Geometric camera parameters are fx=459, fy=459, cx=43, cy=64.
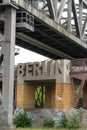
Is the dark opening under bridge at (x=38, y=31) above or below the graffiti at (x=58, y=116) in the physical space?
above

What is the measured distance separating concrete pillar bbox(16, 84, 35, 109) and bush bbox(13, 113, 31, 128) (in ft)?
9.33

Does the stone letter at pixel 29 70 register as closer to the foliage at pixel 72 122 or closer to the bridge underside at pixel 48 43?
the bridge underside at pixel 48 43

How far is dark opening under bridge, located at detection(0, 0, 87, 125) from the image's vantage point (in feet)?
117

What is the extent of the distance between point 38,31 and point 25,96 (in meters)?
8.16

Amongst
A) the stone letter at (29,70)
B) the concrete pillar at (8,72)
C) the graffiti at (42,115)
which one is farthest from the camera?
the stone letter at (29,70)

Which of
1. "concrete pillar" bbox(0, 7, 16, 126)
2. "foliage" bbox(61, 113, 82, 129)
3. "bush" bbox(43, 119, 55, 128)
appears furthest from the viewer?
"bush" bbox(43, 119, 55, 128)

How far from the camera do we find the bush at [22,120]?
4794cm

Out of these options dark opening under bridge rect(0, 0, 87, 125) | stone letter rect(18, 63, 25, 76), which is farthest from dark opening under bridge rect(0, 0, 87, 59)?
stone letter rect(18, 63, 25, 76)

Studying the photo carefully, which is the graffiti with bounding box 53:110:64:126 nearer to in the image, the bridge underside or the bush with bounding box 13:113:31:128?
the bush with bounding box 13:113:31:128

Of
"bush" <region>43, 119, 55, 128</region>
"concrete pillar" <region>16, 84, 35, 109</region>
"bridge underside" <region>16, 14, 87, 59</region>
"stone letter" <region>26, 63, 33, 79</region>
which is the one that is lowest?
"bush" <region>43, 119, 55, 128</region>

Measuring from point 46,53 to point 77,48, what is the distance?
7.14 meters

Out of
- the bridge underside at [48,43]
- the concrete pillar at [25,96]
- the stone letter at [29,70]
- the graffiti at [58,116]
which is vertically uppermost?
the bridge underside at [48,43]

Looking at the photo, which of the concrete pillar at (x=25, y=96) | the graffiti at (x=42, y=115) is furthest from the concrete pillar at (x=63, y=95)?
the concrete pillar at (x=25, y=96)

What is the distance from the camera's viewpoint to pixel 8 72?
35.4m
